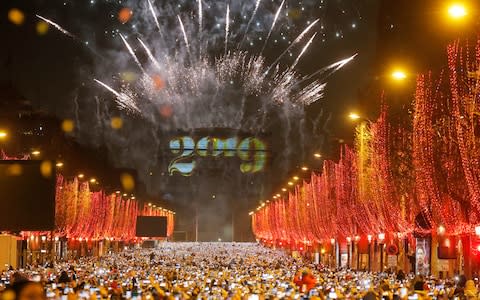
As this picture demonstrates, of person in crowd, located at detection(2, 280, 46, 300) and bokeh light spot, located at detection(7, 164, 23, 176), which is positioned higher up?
bokeh light spot, located at detection(7, 164, 23, 176)

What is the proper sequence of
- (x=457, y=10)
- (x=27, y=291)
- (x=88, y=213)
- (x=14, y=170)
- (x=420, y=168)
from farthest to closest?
1. (x=88, y=213)
2. (x=420, y=168)
3. (x=14, y=170)
4. (x=457, y=10)
5. (x=27, y=291)

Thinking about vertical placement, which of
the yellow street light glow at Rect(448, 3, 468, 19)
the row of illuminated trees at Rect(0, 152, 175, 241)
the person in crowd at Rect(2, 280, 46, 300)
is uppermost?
the yellow street light glow at Rect(448, 3, 468, 19)

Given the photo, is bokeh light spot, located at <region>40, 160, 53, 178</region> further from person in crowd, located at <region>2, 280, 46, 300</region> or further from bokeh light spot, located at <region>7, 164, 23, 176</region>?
person in crowd, located at <region>2, 280, 46, 300</region>

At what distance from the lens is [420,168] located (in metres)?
40.0

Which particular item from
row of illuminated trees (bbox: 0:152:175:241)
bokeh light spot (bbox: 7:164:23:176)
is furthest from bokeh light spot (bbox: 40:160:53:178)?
row of illuminated trees (bbox: 0:152:175:241)

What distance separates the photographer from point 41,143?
11919cm

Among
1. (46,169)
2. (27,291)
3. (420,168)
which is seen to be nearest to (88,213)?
(420,168)

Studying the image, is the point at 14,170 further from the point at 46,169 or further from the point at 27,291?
the point at 27,291

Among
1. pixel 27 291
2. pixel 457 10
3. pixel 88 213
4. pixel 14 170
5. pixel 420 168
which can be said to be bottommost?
pixel 27 291

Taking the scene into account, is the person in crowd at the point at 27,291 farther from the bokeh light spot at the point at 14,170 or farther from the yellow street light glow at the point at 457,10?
the bokeh light spot at the point at 14,170

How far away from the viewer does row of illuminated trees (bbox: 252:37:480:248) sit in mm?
32344

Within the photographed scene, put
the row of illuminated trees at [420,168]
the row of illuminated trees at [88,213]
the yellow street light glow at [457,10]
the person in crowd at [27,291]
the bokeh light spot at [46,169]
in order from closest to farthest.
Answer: the person in crowd at [27,291] < the yellow street light glow at [457,10] < the bokeh light spot at [46,169] < the row of illuminated trees at [420,168] < the row of illuminated trees at [88,213]

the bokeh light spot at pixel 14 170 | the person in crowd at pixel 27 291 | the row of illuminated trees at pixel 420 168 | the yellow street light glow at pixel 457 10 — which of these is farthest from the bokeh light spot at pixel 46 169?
the person in crowd at pixel 27 291

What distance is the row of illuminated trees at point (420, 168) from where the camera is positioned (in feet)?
106
